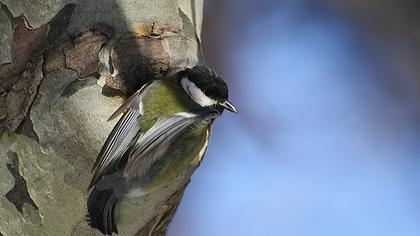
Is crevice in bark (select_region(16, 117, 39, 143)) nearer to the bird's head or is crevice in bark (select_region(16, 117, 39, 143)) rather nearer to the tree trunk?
the tree trunk

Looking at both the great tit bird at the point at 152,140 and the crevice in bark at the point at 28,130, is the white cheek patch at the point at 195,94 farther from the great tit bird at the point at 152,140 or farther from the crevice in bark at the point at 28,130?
the crevice in bark at the point at 28,130

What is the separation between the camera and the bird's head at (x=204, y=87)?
75cm

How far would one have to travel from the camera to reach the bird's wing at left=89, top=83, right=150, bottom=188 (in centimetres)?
69

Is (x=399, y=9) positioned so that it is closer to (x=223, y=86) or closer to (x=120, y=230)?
(x=223, y=86)

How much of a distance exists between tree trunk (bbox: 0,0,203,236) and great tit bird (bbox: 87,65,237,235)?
0.04ft

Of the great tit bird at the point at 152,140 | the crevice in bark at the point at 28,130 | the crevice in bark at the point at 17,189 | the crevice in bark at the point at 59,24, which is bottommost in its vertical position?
the crevice in bark at the point at 17,189

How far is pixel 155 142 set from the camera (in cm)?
71

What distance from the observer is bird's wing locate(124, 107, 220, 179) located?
71 cm

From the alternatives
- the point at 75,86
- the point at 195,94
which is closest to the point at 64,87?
the point at 75,86

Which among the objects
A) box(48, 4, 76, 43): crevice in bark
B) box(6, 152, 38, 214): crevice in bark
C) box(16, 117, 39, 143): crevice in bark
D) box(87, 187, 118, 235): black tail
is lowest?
box(6, 152, 38, 214): crevice in bark

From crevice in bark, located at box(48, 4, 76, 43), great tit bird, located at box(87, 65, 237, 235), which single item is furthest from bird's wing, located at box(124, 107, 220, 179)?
crevice in bark, located at box(48, 4, 76, 43)

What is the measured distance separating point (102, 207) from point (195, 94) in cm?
13

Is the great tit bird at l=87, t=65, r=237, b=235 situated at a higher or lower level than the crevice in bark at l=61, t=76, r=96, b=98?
lower

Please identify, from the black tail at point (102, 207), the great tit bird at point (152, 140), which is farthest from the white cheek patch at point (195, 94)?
the black tail at point (102, 207)
